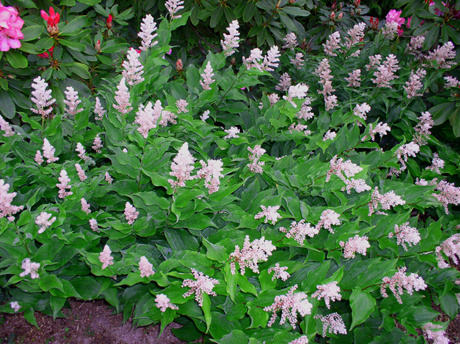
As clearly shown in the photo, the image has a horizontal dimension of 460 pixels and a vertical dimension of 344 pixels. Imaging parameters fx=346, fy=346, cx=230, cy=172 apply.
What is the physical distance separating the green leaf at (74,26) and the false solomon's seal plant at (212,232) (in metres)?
0.44

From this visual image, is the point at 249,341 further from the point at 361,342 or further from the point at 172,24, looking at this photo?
the point at 172,24

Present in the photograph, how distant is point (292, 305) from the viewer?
4.71ft

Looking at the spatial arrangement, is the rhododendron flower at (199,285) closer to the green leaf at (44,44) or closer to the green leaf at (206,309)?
the green leaf at (206,309)

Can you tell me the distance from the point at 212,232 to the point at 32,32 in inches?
64.6

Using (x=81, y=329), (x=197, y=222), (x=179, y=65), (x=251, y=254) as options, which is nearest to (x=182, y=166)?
(x=197, y=222)

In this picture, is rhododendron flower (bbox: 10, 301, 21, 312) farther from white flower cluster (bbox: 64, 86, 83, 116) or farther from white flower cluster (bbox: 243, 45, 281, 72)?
white flower cluster (bbox: 243, 45, 281, 72)

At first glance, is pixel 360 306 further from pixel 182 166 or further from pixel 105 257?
pixel 105 257

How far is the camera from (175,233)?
1.80 m

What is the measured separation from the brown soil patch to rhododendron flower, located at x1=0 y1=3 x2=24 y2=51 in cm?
160

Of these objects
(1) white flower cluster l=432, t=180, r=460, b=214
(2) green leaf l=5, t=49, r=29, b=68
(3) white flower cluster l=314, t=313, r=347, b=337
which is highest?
(2) green leaf l=5, t=49, r=29, b=68

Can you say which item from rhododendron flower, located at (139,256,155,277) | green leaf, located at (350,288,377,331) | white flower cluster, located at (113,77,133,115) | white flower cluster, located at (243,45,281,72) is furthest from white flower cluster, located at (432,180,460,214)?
white flower cluster, located at (113,77,133,115)

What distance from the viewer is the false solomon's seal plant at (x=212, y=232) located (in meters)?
1.53

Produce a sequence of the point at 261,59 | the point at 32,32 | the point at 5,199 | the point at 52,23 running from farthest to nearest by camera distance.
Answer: the point at 261,59 → the point at 52,23 → the point at 32,32 → the point at 5,199

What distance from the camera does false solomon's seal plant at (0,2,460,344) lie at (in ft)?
5.00
